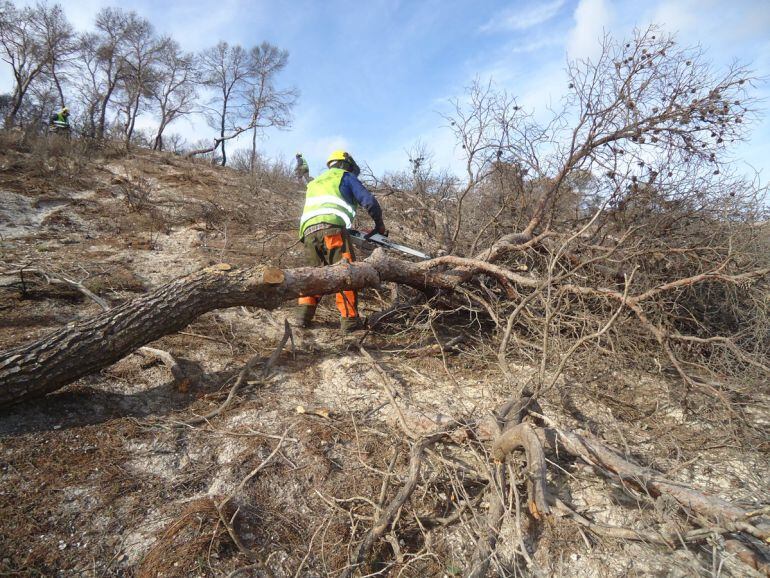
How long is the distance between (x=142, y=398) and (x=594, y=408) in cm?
303

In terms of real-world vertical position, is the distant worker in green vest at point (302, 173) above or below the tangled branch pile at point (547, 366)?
above

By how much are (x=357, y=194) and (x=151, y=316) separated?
6.78ft

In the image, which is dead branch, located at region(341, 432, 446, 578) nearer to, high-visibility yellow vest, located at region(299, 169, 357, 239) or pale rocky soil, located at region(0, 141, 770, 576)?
pale rocky soil, located at region(0, 141, 770, 576)

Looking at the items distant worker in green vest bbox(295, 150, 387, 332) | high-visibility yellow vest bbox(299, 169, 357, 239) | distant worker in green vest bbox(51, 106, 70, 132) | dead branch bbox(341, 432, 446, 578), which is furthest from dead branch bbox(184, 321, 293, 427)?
distant worker in green vest bbox(51, 106, 70, 132)

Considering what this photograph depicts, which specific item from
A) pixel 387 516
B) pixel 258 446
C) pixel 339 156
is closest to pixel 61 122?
pixel 339 156

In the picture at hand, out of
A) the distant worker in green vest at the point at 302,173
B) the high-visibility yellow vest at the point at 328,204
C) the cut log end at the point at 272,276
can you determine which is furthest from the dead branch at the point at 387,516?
the distant worker in green vest at the point at 302,173

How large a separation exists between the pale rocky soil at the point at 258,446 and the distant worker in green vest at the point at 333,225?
0.25 m

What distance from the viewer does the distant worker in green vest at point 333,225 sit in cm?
378

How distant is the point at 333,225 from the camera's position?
3822 mm

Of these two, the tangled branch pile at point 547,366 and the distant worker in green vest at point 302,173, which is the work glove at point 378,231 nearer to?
the tangled branch pile at point 547,366

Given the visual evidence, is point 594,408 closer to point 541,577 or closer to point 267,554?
point 541,577

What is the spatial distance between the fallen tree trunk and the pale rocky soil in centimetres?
22

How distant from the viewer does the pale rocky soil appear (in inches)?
67.9

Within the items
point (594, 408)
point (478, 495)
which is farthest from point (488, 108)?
point (478, 495)
